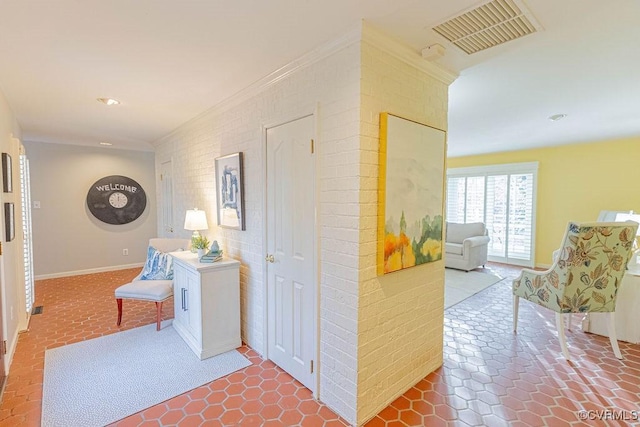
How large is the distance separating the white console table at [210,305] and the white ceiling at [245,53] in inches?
64.3

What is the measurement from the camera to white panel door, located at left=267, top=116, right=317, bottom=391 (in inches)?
86.1

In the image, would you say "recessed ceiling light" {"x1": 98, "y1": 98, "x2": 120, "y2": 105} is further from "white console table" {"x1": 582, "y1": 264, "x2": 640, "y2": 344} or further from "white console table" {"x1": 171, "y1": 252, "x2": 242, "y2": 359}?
"white console table" {"x1": 582, "y1": 264, "x2": 640, "y2": 344}

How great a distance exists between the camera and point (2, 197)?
8.46 ft

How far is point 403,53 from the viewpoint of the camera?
6.63ft

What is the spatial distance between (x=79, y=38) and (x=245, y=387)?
257cm

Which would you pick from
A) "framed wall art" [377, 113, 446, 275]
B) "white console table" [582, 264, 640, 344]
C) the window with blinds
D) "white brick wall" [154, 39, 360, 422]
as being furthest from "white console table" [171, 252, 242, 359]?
the window with blinds

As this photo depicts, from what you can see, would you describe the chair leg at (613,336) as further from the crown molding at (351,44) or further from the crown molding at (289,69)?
the crown molding at (289,69)

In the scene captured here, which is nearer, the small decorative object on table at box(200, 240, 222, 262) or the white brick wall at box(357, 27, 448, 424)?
the white brick wall at box(357, 27, 448, 424)

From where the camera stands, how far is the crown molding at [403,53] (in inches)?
70.9

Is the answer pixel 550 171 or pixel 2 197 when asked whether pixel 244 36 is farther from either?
pixel 550 171

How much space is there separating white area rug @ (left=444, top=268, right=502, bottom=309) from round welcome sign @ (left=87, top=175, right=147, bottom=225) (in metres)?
5.75

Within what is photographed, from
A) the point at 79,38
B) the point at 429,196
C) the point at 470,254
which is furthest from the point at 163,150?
the point at 470,254

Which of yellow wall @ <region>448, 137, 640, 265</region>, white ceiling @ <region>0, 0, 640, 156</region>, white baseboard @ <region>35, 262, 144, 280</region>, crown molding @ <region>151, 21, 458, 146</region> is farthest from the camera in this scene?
white baseboard @ <region>35, 262, 144, 280</region>

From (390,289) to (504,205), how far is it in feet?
18.3
